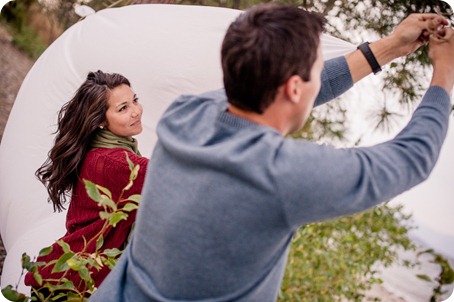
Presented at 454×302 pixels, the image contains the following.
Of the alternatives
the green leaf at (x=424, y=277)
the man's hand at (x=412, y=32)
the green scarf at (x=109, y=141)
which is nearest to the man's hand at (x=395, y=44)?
the man's hand at (x=412, y=32)

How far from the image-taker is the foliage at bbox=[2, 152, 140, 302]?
3.60ft

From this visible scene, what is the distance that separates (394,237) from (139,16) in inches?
36.6

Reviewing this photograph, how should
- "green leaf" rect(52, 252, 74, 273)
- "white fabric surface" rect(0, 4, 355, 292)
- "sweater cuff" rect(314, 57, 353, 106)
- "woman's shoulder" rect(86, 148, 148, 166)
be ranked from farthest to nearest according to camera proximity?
"white fabric surface" rect(0, 4, 355, 292), "woman's shoulder" rect(86, 148, 148, 166), "green leaf" rect(52, 252, 74, 273), "sweater cuff" rect(314, 57, 353, 106)

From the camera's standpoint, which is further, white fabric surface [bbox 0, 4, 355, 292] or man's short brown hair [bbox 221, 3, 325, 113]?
white fabric surface [bbox 0, 4, 355, 292]

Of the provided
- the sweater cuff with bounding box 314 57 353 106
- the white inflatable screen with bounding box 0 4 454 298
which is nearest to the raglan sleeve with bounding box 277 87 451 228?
the sweater cuff with bounding box 314 57 353 106

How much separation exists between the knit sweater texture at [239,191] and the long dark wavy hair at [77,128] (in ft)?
1.81

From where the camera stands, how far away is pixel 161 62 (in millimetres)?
1442

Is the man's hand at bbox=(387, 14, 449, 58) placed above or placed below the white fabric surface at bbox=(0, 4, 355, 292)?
above

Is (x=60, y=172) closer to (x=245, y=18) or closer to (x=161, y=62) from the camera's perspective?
(x=161, y=62)

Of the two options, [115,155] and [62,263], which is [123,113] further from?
[62,263]

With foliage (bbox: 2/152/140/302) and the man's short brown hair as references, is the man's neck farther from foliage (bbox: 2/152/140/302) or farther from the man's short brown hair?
foliage (bbox: 2/152/140/302)

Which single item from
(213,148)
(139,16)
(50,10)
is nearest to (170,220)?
(213,148)

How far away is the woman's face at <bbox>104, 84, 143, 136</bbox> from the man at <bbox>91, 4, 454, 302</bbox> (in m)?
0.55

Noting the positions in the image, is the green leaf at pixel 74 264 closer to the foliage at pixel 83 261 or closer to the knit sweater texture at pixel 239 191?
the foliage at pixel 83 261
